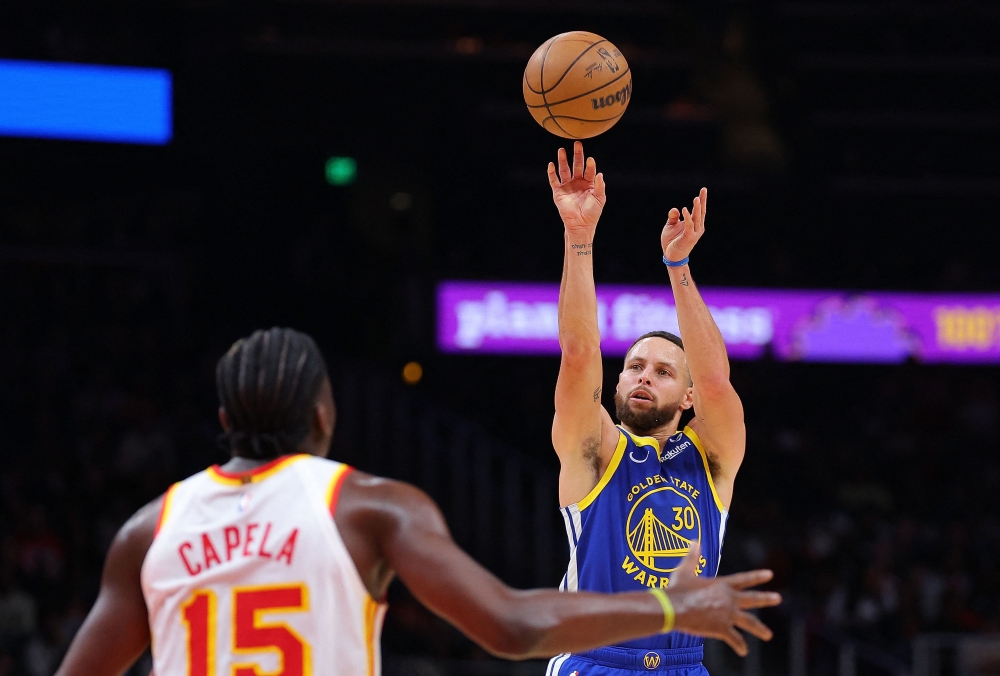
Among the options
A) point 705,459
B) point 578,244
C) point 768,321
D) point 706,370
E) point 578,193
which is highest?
point 578,193

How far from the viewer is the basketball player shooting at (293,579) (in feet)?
8.82

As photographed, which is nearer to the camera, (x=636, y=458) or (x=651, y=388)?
(x=636, y=458)

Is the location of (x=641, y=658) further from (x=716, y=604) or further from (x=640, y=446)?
(x=716, y=604)

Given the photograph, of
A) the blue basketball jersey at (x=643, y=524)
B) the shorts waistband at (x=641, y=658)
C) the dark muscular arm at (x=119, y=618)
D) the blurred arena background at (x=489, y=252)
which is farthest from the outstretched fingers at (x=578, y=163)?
the blurred arena background at (x=489, y=252)

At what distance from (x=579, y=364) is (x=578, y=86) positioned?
1.42m

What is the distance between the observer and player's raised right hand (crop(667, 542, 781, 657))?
9.21 feet

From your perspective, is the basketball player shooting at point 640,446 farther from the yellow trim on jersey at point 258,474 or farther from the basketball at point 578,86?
the yellow trim on jersey at point 258,474

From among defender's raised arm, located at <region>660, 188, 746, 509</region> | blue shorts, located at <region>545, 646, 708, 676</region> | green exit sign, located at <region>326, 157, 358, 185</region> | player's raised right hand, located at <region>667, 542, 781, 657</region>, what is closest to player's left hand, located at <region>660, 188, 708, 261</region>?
defender's raised arm, located at <region>660, 188, 746, 509</region>

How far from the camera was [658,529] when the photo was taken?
4.89 meters

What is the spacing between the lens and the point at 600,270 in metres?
16.8

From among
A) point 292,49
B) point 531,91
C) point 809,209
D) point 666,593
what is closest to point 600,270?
point 809,209

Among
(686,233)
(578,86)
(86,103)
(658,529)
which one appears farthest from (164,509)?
(86,103)

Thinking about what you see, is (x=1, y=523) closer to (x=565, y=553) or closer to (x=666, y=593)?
(x=565, y=553)

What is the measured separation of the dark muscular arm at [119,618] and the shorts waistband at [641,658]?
222cm
